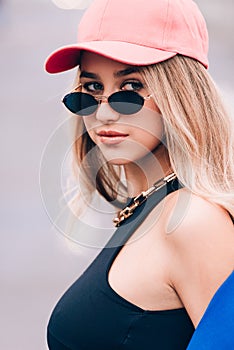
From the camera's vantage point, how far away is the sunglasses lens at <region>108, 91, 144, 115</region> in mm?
1229

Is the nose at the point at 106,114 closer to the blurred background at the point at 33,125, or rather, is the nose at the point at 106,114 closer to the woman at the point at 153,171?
the woman at the point at 153,171

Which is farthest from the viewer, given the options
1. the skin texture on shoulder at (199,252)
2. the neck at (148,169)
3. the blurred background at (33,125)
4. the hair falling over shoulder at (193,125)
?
the blurred background at (33,125)

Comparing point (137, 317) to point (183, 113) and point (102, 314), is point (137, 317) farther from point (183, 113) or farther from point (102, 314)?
point (183, 113)

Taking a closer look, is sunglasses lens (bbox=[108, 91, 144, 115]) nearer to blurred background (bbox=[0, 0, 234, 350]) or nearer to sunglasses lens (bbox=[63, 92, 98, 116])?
sunglasses lens (bbox=[63, 92, 98, 116])

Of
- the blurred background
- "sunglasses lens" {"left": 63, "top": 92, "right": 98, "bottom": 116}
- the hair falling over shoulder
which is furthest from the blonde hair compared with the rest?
the blurred background

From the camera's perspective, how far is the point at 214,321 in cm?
108

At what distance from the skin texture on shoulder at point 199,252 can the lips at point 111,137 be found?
204 millimetres

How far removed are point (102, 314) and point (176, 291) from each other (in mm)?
135

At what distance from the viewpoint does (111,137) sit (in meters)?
1.27

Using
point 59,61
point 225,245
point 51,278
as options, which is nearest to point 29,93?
point 51,278

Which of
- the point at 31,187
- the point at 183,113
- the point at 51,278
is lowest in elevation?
the point at 51,278

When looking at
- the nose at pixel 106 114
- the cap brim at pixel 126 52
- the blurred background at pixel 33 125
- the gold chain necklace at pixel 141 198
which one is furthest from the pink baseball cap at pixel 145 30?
the blurred background at pixel 33 125

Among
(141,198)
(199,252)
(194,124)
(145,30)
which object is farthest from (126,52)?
(199,252)

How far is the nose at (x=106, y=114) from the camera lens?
4.13 ft
